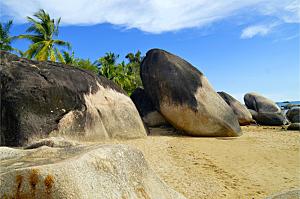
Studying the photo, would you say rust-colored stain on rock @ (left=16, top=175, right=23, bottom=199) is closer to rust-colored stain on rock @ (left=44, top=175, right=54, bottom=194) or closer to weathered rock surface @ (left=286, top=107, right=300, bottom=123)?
rust-colored stain on rock @ (left=44, top=175, right=54, bottom=194)

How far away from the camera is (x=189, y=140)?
34.6 feet

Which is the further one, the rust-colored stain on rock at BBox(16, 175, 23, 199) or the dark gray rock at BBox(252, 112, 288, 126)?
the dark gray rock at BBox(252, 112, 288, 126)

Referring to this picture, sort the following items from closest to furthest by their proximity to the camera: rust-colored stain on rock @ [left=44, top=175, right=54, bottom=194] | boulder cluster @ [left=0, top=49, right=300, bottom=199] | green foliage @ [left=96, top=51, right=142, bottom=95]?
rust-colored stain on rock @ [left=44, top=175, right=54, bottom=194]
boulder cluster @ [left=0, top=49, right=300, bottom=199]
green foliage @ [left=96, top=51, right=142, bottom=95]

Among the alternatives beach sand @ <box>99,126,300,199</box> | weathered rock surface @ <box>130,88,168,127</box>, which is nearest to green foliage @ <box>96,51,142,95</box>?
weathered rock surface @ <box>130,88,168,127</box>

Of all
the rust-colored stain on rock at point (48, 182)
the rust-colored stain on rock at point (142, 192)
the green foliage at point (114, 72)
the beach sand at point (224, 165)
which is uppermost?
the green foliage at point (114, 72)

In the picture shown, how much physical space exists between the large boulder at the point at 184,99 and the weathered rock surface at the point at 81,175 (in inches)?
332

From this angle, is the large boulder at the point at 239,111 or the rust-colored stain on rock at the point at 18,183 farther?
the large boulder at the point at 239,111

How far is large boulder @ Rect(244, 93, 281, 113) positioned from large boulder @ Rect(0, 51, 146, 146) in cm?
1565

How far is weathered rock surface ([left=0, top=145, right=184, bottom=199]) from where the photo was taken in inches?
94.0

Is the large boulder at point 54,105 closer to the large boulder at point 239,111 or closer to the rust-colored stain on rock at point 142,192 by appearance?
the rust-colored stain on rock at point 142,192

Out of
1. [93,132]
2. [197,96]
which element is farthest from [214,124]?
[93,132]

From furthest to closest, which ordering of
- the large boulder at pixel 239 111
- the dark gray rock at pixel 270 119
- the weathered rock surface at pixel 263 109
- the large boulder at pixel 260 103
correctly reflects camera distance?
the large boulder at pixel 260 103 → the weathered rock surface at pixel 263 109 → the dark gray rock at pixel 270 119 → the large boulder at pixel 239 111

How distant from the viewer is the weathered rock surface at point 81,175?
2.39 meters

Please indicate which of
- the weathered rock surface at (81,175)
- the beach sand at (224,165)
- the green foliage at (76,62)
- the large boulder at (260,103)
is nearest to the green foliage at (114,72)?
the green foliage at (76,62)
